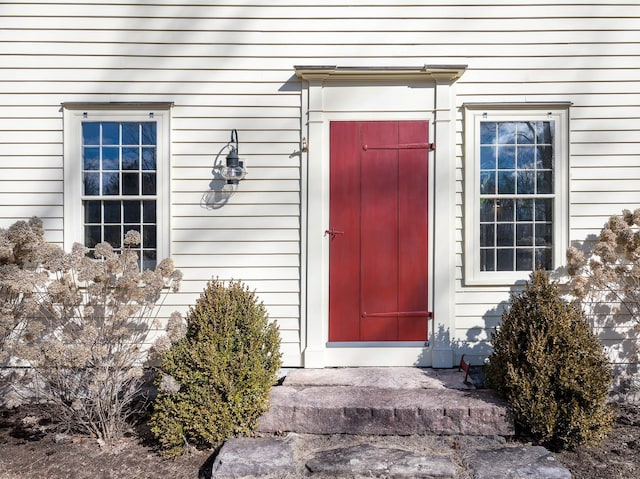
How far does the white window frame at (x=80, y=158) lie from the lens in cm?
404

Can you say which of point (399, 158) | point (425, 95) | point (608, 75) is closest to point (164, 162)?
point (399, 158)

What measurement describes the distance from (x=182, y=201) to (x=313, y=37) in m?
1.86

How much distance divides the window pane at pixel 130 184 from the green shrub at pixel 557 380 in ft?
11.0

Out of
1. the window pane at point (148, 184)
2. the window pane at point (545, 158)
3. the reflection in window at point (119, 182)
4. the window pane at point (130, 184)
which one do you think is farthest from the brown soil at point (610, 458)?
the window pane at point (130, 184)

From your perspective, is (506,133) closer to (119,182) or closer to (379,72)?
(379,72)

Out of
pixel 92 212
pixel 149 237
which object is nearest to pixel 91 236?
pixel 92 212

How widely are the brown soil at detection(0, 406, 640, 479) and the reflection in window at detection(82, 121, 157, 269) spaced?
4.95 feet

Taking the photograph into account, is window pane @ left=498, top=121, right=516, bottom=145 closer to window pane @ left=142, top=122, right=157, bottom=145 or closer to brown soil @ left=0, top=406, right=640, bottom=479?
brown soil @ left=0, top=406, right=640, bottom=479

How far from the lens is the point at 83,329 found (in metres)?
3.34

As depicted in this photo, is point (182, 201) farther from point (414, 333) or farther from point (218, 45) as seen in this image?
point (414, 333)

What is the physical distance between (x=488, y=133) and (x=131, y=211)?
3.30 m

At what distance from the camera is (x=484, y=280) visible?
4078 millimetres

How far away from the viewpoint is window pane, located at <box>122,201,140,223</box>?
4.10m

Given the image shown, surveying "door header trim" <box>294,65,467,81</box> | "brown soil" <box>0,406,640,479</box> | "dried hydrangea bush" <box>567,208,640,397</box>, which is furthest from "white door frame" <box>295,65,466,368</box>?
"brown soil" <box>0,406,640,479</box>
